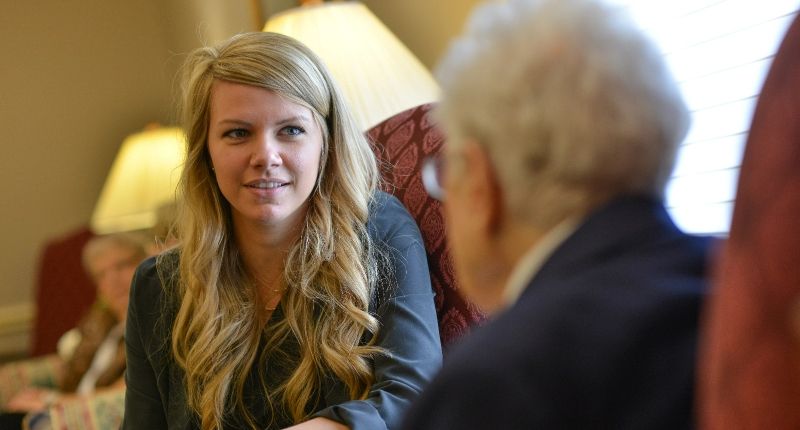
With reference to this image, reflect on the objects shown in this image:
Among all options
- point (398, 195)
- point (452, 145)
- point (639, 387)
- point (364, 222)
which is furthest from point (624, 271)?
point (398, 195)

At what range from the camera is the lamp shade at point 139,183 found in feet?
14.5

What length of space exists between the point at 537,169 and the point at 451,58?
0.45 ft

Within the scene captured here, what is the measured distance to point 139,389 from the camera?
75.5 inches

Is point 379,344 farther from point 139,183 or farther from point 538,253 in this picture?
point 139,183

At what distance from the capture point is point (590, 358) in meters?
0.75

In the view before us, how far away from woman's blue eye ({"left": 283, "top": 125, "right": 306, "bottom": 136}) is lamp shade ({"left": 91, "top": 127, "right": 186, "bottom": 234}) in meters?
2.63

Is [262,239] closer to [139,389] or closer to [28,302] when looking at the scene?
[139,389]

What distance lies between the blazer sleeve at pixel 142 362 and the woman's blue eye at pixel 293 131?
0.38 meters

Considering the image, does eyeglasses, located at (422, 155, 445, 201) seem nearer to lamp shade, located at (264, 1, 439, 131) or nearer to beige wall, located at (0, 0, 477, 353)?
lamp shade, located at (264, 1, 439, 131)

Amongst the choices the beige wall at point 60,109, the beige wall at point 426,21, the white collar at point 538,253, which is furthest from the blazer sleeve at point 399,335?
the beige wall at point 60,109

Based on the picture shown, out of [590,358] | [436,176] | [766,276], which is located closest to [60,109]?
[436,176]

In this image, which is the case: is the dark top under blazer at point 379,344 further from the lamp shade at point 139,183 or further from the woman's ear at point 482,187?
the lamp shade at point 139,183

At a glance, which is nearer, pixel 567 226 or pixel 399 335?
pixel 567 226

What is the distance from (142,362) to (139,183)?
2.67 metres
